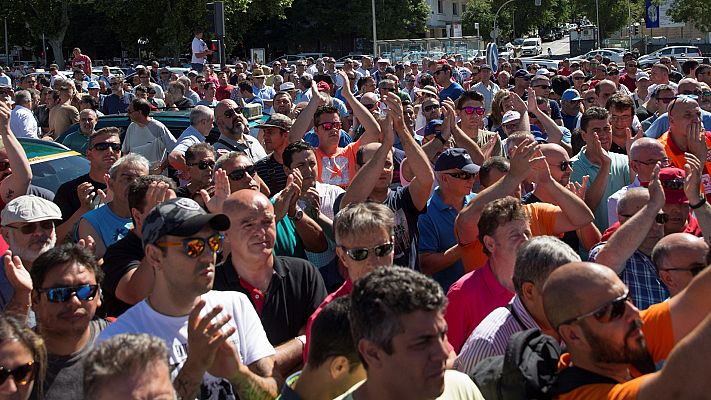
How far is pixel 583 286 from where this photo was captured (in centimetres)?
312

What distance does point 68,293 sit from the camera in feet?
13.2

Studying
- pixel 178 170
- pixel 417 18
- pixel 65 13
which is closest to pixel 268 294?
pixel 178 170

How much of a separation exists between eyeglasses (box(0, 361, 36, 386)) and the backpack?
5.41 feet

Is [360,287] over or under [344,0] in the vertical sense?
under

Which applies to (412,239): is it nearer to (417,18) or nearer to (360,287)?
(360,287)

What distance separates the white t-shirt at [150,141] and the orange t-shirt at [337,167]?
257cm

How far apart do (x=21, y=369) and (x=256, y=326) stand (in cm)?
107

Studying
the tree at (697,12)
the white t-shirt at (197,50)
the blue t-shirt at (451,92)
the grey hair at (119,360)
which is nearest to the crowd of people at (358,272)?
the grey hair at (119,360)

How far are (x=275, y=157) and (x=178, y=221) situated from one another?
3.95 m

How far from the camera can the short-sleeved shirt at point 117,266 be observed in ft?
16.1

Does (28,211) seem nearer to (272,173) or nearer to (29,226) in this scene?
(29,226)

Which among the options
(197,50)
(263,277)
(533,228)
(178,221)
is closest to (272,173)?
(533,228)

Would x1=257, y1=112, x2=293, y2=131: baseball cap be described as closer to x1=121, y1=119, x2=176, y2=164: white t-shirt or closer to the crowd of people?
the crowd of people

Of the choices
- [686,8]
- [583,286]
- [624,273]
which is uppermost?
[686,8]
